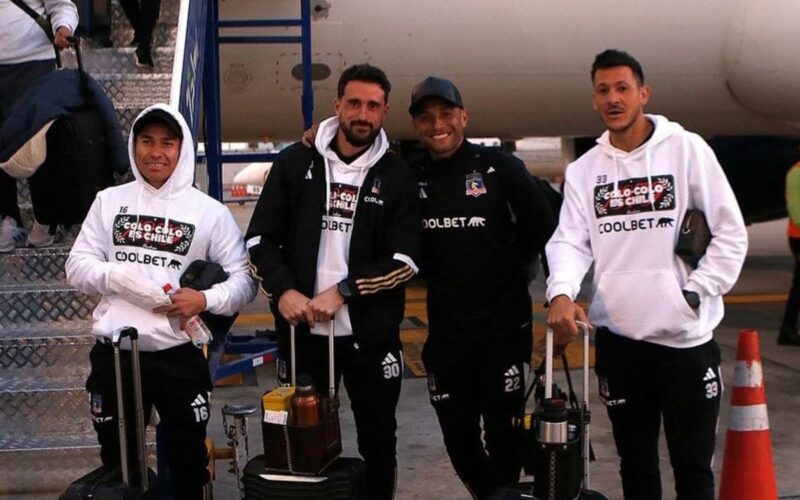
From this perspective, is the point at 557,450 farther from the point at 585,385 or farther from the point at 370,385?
the point at 370,385

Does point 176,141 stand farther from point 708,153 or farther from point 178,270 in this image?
point 708,153

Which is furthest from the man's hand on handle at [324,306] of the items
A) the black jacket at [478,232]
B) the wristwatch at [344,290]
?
the black jacket at [478,232]

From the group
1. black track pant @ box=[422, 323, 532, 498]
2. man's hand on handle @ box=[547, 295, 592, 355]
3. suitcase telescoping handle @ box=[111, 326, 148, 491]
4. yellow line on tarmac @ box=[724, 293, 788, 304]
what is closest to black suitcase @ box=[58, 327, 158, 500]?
suitcase telescoping handle @ box=[111, 326, 148, 491]

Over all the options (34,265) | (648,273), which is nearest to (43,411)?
(34,265)

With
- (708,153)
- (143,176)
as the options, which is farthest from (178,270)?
(708,153)

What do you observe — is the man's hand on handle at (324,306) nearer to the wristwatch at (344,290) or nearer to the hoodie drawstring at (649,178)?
the wristwatch at (344,290)

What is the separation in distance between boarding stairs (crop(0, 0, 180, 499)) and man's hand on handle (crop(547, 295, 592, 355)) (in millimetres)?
2060

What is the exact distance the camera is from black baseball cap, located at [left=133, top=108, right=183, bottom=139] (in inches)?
132

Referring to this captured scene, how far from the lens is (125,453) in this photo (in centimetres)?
319

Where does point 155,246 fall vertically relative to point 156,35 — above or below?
below

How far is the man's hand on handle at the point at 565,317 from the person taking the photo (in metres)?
3.07

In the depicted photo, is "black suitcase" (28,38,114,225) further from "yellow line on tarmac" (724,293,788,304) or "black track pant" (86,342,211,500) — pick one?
"yellow line on tarmac" (724,293,788,304)

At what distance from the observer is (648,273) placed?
10.3 ft

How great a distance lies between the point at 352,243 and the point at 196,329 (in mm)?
624
